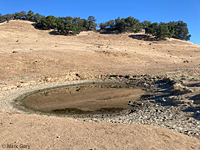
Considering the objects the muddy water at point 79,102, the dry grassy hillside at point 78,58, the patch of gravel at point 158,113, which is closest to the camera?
the patch of gravel at point 158,113

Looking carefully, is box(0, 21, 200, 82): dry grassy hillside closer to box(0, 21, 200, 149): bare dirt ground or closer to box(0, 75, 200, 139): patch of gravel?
box(0, 21, 200, 149): bare dirt ground

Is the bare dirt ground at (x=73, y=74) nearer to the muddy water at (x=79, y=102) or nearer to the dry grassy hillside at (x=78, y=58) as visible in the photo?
the dry grassy hillside at (x=78, y=58)

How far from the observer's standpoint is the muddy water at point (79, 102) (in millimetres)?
13086

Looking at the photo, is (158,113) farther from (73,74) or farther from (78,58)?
(78,58)

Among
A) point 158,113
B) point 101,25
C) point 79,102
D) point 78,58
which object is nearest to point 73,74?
point 78,58

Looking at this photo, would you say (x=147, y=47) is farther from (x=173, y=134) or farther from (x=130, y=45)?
(x=173, y=134)

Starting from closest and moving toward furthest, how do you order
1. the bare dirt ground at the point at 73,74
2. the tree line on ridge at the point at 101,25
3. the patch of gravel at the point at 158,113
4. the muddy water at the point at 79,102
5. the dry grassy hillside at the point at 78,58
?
the bare dirt ground at the point at 73,74 < the patch of gravel at the point at 158,113 < the muddy water at the point at 79,102 < the dry grassy hillside at the point at 78,58 < the tree line on ridge at the point at 101,25

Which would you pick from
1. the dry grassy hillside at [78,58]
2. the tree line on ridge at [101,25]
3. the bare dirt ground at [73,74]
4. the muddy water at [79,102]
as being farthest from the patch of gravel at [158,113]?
the tree line on ridge at [101,25]

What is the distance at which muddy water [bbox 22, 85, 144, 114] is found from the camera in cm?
1309

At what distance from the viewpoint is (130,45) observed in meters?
48.8

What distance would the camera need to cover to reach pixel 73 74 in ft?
86.0

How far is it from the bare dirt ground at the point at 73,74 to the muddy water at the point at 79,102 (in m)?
2.40

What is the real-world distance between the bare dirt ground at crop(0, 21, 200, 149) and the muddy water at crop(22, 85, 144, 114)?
2396 mm

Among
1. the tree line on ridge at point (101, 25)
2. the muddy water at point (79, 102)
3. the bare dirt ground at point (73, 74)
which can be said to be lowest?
the muddy water at point (79, 102)
